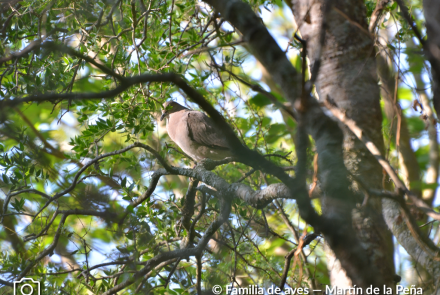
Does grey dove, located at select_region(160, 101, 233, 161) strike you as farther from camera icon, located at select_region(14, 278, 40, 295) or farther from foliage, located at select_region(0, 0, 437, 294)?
camera icon, located at select_region(14, 278, 40, 295)

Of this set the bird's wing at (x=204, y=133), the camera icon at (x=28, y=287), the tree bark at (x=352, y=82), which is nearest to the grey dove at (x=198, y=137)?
the bird's wing at (x=204, y=133)

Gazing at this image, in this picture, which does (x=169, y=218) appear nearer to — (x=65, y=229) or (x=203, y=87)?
(x=65, y=229)

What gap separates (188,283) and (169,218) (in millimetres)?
556

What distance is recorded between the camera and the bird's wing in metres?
4.10

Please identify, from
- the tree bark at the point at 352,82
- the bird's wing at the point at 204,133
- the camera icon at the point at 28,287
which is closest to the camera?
the tree bark at the point at 352,82

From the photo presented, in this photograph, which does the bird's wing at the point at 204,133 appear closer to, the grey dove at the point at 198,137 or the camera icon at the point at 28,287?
the grey dove at the point at 198,137

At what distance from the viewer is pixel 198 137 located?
4191 mm

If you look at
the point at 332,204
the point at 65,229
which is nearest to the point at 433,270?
the point at 332,204

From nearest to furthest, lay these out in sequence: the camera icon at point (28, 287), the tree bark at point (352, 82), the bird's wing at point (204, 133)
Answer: the tree bark at point (352, 82) < the camera icon at point (28, 287) < the bird's wing at point (204, 133)

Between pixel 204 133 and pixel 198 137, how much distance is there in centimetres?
8

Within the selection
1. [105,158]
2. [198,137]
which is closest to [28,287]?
[105,158]

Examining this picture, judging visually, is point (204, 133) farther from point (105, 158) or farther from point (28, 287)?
point (28, 287)

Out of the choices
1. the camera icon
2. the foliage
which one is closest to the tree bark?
the foliage

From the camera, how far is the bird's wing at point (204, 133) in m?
4.10
